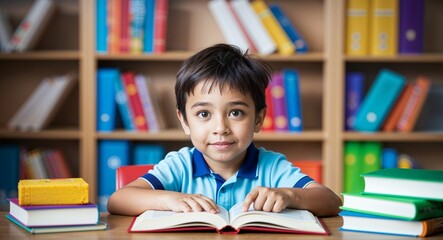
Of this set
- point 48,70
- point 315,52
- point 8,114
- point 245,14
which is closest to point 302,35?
point 315,52

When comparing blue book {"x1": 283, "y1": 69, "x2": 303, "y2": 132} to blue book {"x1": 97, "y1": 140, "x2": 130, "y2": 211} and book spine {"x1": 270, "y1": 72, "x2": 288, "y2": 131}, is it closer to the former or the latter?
book spine {"x1": 270, "y1": 72, "x2": 288, "y2": 131}

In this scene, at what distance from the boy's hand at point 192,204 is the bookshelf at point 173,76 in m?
1.99

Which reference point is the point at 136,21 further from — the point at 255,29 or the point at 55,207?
the point at 55,207

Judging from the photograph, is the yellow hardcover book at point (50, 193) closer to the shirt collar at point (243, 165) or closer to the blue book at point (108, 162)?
the shirt collar at point (243, 165)

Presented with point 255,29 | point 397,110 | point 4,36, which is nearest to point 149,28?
point 255,29

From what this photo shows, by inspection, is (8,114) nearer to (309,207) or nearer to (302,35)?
(302,35)

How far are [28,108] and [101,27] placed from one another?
0.54 m

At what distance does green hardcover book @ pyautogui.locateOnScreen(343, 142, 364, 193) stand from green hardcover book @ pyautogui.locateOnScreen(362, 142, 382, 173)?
0.08 feet

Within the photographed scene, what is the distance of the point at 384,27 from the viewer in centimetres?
335

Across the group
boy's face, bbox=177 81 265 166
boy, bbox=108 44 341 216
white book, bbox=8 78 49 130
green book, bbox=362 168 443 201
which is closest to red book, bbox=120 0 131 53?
white book, bbox=8 78 49 130

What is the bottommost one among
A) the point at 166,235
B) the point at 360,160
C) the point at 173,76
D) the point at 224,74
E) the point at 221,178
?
the point at 166,235

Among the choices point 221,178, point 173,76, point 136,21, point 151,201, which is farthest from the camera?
point 173,76

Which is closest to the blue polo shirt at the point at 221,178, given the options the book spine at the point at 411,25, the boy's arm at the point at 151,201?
the boy's arm at the point at 151,201

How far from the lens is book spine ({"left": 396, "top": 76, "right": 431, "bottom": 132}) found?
3.40 metres
